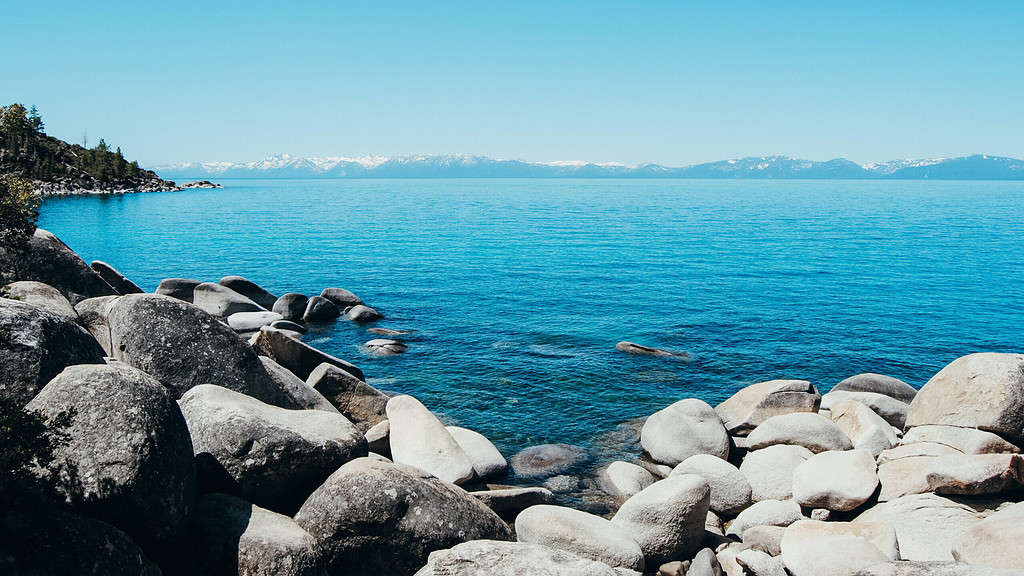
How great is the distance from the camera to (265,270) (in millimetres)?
56594

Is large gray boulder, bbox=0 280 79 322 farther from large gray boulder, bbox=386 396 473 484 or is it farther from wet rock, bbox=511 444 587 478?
wet rock, bbox=511 444 587 478

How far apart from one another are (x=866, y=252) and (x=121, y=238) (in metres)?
84.3

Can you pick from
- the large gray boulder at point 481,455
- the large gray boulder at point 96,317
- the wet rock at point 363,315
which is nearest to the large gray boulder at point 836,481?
the large gray boulder at point 481,455

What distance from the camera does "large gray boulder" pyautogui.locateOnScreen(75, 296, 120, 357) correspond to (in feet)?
57.9

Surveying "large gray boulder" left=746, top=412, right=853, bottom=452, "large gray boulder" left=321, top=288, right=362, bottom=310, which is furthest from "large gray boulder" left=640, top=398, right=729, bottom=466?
"large gray boulder" left=321, top=288, right=362, bottom=310

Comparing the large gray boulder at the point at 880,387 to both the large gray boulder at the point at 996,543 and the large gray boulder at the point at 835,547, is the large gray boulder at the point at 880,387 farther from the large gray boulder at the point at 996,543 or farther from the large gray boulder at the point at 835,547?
the large gray boulder at the point at 996,543

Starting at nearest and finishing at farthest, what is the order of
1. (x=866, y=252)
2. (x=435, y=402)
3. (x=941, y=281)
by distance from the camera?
1. (x=435, y=402)
2. (x=941, y=281)
3. (x=866, y=252)

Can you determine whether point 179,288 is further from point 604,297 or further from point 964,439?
point 964,439

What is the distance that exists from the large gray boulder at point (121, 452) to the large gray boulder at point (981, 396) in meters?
19.5

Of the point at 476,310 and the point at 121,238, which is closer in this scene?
the point at 476,310

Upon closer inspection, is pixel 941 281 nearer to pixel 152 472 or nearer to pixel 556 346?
pixel 556 346

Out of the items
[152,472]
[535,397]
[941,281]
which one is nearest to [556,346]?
[535,397]

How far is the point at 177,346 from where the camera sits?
51.5ft

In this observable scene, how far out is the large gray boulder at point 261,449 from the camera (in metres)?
12.3
